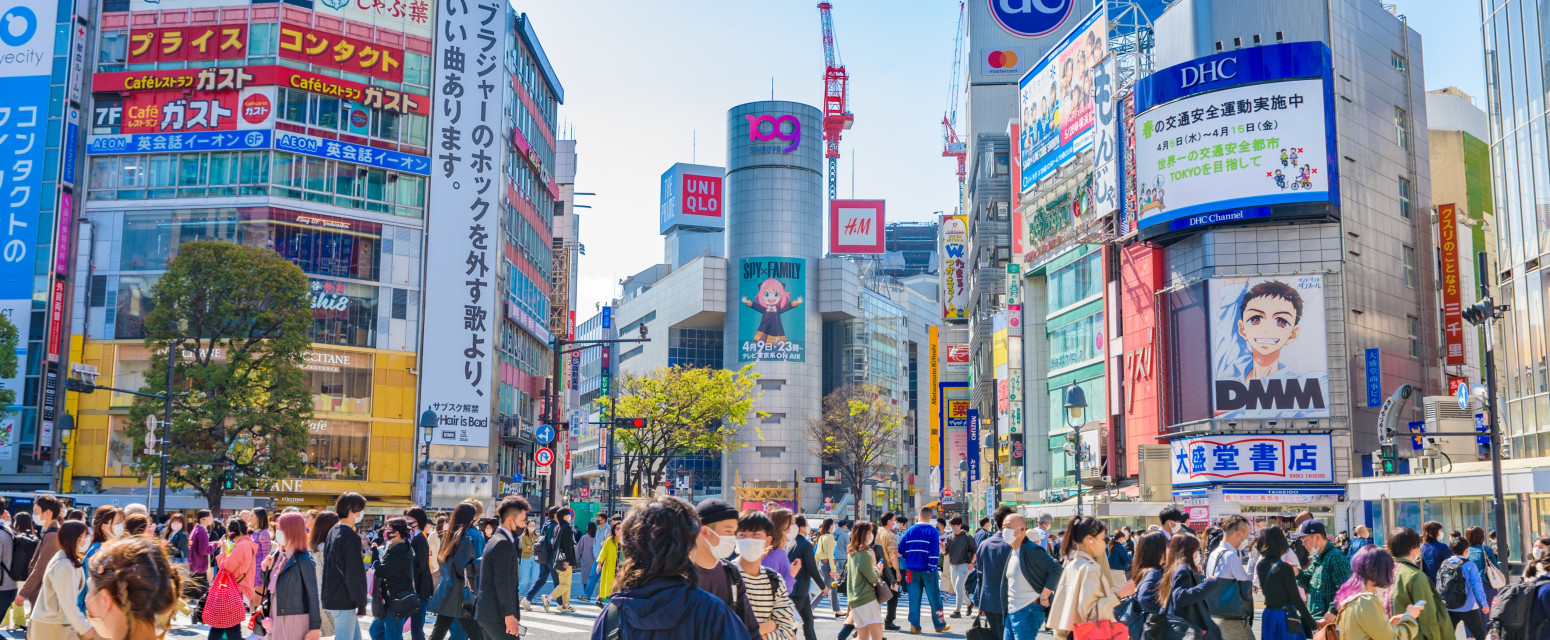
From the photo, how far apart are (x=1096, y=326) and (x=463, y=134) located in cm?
2494

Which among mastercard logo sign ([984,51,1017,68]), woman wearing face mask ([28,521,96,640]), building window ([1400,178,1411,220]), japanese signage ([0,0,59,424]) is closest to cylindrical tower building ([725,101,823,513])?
mastercard logo sign ([984,51,1017,68])

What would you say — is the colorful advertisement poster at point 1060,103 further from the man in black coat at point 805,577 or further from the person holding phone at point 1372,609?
the person holding phone at point 1372,609

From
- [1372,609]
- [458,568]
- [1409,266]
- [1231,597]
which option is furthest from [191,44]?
[1372,609]

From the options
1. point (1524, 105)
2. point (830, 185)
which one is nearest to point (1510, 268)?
point (1524, 105)

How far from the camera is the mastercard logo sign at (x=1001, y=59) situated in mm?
81312

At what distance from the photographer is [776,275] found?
107m

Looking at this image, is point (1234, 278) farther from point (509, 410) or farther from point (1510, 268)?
point (509, 410)

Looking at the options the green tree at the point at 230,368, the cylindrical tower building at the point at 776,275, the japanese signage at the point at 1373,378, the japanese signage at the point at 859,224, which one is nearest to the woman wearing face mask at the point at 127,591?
the green tree at the point at 230,368

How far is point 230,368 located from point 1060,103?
3256cm

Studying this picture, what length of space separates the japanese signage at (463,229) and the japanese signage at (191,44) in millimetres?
6939

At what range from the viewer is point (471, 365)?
166ft

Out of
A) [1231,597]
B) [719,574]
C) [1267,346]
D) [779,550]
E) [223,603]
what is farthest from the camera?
[1267,346]

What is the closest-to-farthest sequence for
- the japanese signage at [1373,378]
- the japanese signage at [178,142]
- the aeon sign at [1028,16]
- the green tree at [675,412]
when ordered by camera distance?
the japanese signage at [1373,378] → the japanese signage at [178,142] → the green tree at [675,412] → the aeon sign at [1028,16]

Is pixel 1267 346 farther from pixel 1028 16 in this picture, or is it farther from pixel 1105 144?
pixel 1028 16
